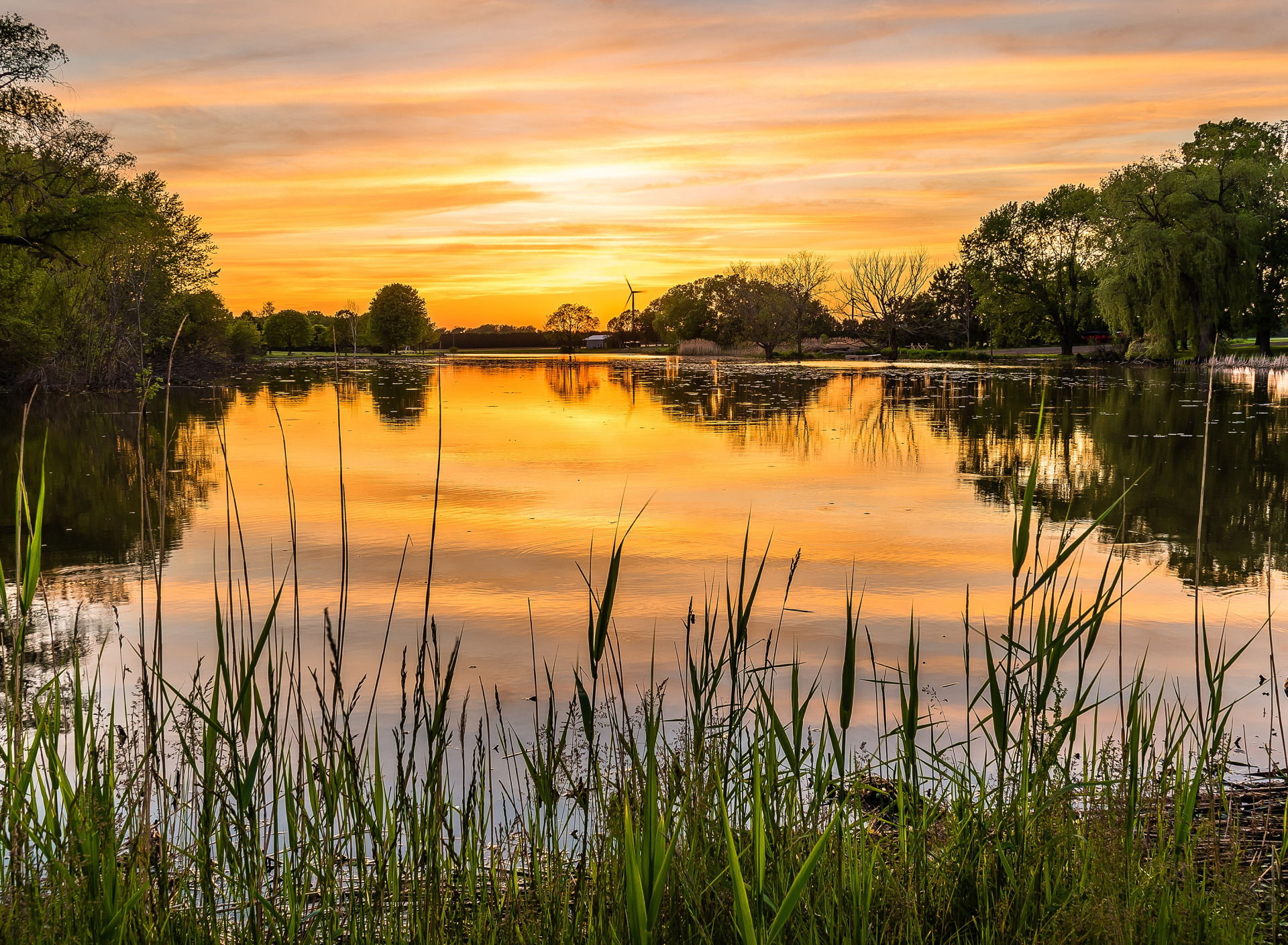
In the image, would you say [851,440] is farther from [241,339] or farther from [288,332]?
[288,332]

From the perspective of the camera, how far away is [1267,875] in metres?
2.96

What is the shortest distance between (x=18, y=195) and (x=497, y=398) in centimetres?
1242

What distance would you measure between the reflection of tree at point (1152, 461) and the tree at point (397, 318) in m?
71.1

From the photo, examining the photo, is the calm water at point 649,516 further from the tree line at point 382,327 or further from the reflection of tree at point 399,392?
the tree line at point 382,327

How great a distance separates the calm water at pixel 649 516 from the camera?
582 cm

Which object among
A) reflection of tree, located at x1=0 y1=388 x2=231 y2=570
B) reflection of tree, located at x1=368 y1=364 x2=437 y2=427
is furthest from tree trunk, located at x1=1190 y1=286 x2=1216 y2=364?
reflection of tree, located at x1=0 y1=388 x2=231 y2=570

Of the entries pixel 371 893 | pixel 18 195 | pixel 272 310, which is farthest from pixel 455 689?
pixel 272 310

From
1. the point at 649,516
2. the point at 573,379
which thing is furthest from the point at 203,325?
the point at 649,516

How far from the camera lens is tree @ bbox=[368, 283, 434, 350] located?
90.9m

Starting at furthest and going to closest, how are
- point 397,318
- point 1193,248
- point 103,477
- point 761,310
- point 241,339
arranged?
point 397,318
point 761,310
point 241,339
point 1193,248
point 103,477

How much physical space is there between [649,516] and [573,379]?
33528 millimetres

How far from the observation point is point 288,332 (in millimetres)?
94250

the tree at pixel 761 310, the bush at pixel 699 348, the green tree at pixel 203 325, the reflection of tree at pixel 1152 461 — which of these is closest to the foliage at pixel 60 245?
the green tree at pixel 203 325

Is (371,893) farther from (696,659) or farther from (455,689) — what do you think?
(696,659)
